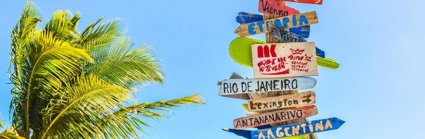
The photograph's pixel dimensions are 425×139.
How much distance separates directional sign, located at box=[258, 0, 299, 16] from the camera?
39.7ft

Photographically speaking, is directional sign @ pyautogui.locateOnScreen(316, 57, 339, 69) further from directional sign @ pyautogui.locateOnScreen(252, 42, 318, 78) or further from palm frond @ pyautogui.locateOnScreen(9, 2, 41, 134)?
palm frond @ pyautogui.locateOnScreen(9, 2, 41, 134)

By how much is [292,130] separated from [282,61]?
1.15 metres

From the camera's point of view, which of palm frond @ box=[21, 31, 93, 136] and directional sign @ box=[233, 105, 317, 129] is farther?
palm frond @ box=[21, 31, 93, 136]

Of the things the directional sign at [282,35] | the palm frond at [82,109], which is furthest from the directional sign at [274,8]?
the palm frond at [82,109]

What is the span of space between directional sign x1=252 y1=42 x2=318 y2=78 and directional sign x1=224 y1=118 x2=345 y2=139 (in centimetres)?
87

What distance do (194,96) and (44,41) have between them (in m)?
2.60

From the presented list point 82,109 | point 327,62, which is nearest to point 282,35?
point 327,62

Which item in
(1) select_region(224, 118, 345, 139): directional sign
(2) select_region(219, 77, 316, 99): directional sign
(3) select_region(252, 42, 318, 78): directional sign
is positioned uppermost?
(3) select_region(252, 42, 318, 78): directional sign

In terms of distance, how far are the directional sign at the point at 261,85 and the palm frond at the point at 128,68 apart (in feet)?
7.04

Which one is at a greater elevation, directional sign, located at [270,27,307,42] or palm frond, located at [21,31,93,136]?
directional sign, located at [270,27,307,42]

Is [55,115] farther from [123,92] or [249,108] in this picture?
[249,108]

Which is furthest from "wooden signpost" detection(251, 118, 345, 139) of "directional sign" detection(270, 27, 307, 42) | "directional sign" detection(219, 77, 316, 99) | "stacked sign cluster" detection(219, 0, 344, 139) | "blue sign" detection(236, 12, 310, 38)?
"blue sign" detection(236, 12, 310, 38)

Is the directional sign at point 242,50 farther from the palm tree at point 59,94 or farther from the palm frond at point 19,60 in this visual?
the palm frond at point 19,60

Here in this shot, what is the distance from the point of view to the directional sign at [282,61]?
11.7m
